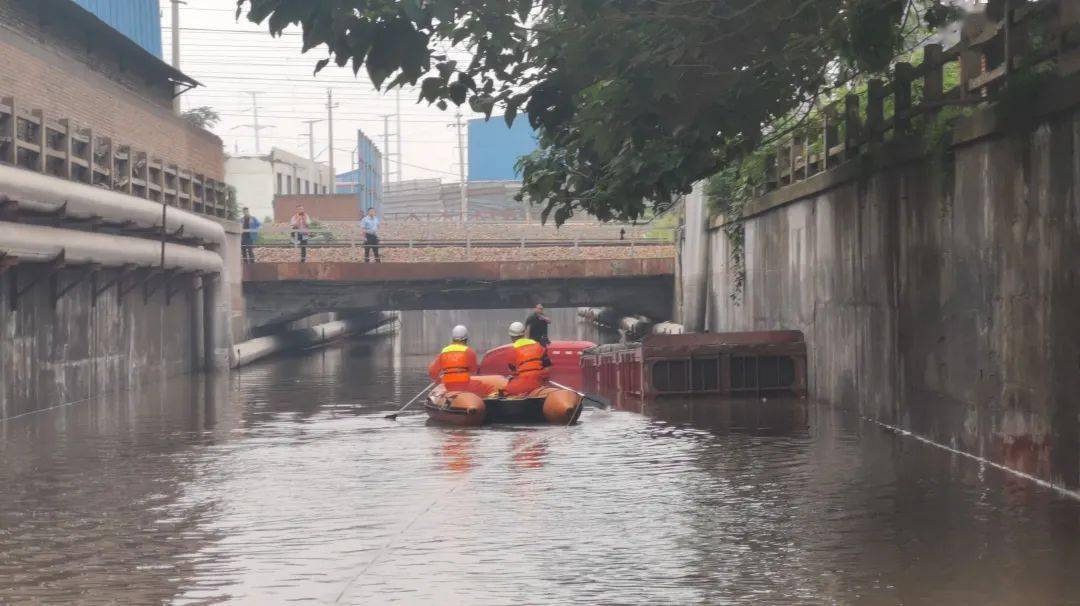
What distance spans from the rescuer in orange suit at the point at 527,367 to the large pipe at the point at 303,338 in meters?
20.8

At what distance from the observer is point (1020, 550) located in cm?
1150

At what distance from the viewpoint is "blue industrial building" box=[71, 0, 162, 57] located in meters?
40.0

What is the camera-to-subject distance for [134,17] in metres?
44.3

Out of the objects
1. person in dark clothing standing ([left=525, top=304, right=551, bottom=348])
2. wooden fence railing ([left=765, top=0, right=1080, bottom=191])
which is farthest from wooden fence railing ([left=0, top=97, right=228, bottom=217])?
wooden fence railing ([left=765, top=0, right=1080, bottom=191])

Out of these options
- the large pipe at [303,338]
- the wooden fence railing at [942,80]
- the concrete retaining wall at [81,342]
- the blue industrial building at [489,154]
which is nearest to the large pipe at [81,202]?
the concrete retaining wall at [81,342]

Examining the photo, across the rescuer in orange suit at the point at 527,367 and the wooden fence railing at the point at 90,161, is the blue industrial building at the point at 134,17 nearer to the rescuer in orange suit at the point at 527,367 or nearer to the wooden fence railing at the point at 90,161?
the wooden fence railing at the point at 90,161

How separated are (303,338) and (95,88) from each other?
81.5ft

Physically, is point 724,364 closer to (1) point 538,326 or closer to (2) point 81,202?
(1) point 538,326

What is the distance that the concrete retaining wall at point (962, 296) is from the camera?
14406mm

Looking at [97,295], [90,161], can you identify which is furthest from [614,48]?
[97,295]

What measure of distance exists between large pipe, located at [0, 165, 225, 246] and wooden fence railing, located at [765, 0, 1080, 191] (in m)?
11.9

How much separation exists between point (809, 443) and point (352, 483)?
622cm

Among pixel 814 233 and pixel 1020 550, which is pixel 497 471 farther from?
pixel 814 233

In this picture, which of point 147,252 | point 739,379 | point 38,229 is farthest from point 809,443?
point 147,252
